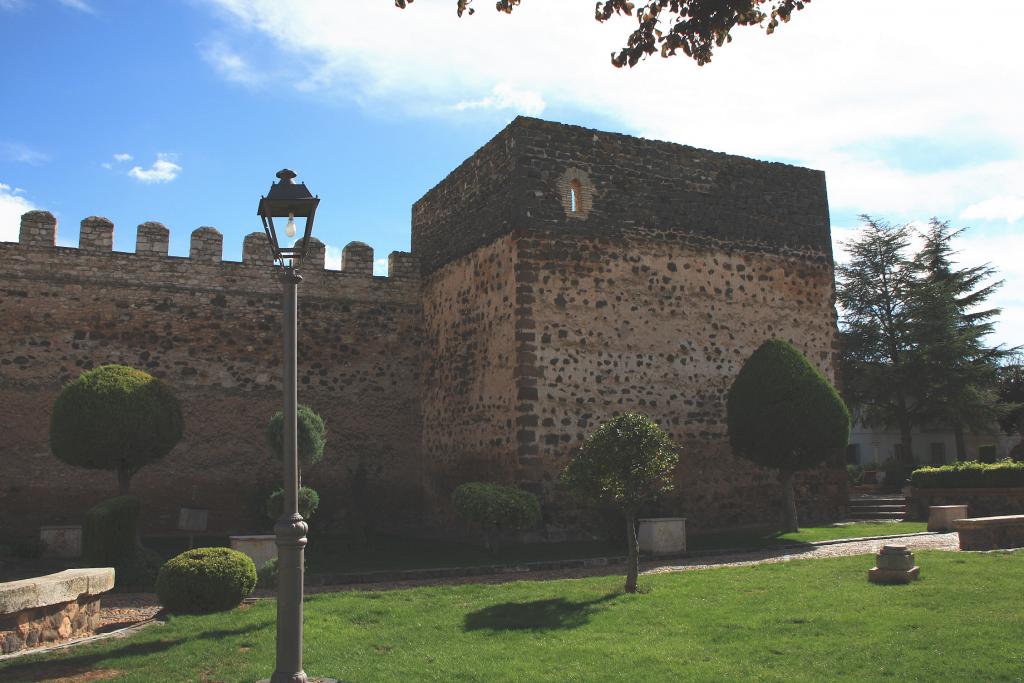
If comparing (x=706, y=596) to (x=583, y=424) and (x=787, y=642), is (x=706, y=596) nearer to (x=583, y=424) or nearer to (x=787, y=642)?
(x=787, y=642)

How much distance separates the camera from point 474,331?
14.7 m

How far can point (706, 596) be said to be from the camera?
26.8 ft

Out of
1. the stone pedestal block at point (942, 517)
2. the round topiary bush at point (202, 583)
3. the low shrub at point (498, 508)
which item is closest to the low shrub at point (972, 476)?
the stone pedestal block at point (942, 517)

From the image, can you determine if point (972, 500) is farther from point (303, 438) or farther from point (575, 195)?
point (303, 438)

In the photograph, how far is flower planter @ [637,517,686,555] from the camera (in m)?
11.7

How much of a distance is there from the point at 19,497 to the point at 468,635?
33.5 ft

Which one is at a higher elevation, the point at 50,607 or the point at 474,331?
the point at 474,331

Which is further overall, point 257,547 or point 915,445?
point 915,445

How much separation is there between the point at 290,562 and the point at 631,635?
2.98m

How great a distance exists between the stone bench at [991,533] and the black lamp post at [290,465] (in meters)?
8.72

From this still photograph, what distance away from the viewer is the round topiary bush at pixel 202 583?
7.96 metres

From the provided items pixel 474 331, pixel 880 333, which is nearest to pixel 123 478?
pixel 474 331

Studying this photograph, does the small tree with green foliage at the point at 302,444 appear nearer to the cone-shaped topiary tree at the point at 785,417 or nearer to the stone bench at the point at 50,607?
the stone bench at the point at 50,607

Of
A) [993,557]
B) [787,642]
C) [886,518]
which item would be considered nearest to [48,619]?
[787,642]
